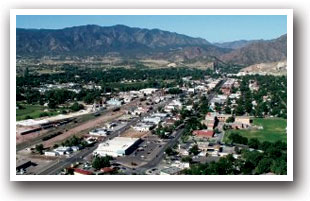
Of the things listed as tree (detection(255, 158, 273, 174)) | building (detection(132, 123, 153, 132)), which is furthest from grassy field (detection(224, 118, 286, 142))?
tree (detection(255, 158, 273, 174))

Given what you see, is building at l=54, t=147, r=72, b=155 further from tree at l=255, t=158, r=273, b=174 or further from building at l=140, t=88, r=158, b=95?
building at l=140, t=88, r=158, b=95

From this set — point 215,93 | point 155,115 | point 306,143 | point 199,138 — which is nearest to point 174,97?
point 215,93

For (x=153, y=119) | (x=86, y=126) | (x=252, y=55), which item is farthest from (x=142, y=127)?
(x=252, y=55)

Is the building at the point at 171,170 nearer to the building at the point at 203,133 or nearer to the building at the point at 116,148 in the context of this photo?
the building at the point at 116,148

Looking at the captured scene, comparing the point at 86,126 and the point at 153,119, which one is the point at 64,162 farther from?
the point at 153,119

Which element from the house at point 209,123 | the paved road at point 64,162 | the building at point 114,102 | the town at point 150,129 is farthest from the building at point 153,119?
the building at point 114,102
